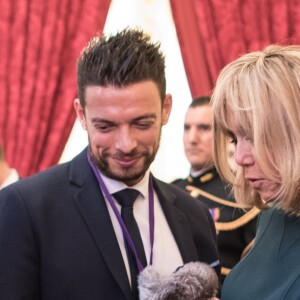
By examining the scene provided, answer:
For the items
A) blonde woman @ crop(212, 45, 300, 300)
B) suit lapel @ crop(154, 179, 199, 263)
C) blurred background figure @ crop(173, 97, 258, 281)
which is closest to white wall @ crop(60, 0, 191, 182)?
blurred background figure @ crop(173, 97, 258, 281)

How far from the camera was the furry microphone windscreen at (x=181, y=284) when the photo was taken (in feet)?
4.51

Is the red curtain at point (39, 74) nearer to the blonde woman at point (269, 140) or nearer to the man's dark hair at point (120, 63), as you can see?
the man's dark hair at point (120, 63)

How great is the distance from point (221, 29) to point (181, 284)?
2.51 meters

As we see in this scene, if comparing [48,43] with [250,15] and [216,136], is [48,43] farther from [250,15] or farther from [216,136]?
[216,136]

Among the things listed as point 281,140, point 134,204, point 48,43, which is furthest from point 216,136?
point 48,43

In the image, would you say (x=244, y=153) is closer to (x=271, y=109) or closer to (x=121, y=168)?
(x=271, y=109)

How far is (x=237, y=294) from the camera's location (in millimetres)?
1428

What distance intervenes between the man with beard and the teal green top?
18 cm

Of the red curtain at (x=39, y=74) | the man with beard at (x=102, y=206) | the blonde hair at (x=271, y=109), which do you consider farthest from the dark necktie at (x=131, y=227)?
the red curtain at (x=39, y=74)

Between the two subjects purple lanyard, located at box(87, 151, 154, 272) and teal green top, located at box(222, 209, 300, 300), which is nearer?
teal green top, located at box(222, 209, 300, 300)

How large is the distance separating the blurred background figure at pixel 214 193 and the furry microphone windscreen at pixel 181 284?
1155 mm

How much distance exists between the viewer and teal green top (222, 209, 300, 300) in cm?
130

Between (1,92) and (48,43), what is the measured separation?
38cm

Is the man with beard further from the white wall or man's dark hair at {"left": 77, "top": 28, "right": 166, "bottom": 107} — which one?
the white wall
